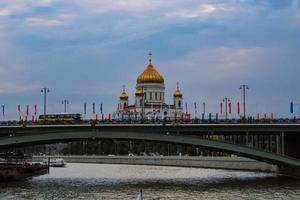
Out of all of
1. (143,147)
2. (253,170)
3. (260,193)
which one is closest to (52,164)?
(253,170)

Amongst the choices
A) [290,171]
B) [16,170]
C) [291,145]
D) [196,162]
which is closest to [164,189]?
[290,171]

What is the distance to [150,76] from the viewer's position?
15238 centimetres

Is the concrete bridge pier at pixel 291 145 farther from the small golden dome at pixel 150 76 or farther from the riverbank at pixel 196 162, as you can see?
the small golden dome at pixel 150 76

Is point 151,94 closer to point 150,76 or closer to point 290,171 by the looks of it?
point 150,76

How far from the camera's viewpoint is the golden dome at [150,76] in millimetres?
152500

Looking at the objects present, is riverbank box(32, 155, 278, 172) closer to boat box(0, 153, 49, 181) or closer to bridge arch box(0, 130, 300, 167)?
bridge arch box(0, 130, 300, 167)

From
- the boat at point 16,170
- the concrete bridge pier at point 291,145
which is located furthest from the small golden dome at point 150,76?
the concrete bridge pier at point 291,145

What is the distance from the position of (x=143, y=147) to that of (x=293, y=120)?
348ft

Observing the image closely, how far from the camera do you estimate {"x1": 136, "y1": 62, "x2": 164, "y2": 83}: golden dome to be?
15250cm

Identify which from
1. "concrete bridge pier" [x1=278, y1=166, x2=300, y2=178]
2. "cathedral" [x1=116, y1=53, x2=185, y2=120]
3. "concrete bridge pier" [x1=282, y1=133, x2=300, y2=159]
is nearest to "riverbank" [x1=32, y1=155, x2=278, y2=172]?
"concrete bridge pier" [x1=278, y1=166, x2=300, y2=178]

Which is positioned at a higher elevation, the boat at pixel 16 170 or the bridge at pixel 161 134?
the bridge at pixel 161 134

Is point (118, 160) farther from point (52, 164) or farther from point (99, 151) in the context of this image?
point (99, 151)

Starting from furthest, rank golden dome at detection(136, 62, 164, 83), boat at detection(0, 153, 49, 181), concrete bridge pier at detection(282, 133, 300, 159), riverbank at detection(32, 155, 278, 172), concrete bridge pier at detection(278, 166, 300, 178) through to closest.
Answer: golden dome at detection(136, 62, 164, 83) → riverbank at detection(32, 155, 278, 172) → concrete bridge pier at detection(282, 133, 300, 159) → concrete bridge pier at detection(278, 166, 300, 178) → boat at detection(0, 153, 49, 181)

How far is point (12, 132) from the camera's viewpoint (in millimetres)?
74250
